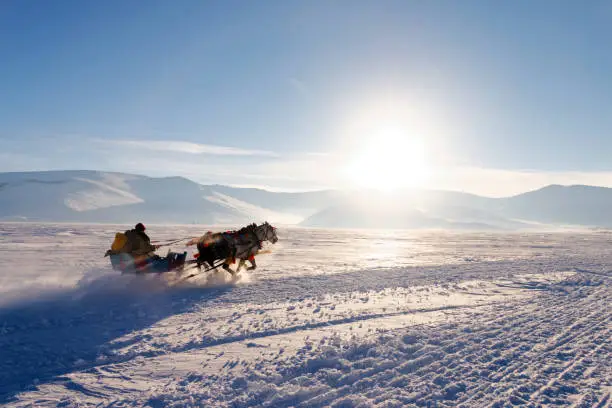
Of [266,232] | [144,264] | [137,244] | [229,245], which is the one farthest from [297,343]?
[266,232]

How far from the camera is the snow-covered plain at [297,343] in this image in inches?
192

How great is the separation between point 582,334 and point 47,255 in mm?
22670

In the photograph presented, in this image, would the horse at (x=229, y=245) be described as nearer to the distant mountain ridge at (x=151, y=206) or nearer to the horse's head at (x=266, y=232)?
the horse's head at (x=266, y=232)

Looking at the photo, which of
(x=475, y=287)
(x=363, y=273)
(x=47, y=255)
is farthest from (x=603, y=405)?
(x=47, y=255)

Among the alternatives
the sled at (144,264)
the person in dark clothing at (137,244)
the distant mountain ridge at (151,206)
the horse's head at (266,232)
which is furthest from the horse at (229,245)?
the distant mountain ridge at (151,206)

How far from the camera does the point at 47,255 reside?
63.2 ft

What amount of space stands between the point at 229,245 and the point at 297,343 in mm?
6516

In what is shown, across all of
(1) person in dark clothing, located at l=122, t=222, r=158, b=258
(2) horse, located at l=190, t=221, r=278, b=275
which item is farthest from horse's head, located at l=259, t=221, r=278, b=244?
(1) person in dark clothing, located at l=122, t=222, r=158, b=258

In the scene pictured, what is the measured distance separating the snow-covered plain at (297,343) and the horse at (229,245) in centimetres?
86

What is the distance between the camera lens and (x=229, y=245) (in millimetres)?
12680

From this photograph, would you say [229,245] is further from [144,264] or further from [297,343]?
[297,343]

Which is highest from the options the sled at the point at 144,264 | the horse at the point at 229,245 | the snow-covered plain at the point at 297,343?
the horse at the point at 229,245

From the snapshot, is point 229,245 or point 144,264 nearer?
point 144,264

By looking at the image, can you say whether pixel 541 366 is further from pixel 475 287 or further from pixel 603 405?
pixel 475 287
